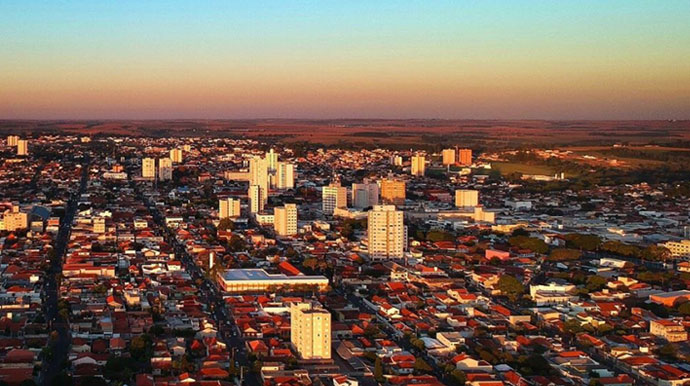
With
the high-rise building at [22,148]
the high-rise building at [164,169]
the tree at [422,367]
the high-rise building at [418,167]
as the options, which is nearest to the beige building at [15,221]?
the tree at [422,367]

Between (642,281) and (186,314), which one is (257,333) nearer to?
(186,314)

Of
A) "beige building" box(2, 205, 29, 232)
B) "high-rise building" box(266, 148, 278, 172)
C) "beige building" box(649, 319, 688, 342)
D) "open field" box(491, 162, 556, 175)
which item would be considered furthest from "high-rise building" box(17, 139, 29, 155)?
"beige building" box(649, 319, 688, 342)

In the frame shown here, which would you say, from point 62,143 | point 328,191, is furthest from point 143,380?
point 62,143

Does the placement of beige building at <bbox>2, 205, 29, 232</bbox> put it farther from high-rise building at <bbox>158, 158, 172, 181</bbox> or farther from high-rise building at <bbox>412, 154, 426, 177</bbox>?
high-rise building at <bbox>412, 154, 426, 177</bbox>

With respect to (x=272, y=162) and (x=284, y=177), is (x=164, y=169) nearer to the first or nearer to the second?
(x=272, y=162)

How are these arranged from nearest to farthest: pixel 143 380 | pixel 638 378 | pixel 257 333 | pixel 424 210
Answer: pixel 143 380, pixel 638 378, pixel 257 333, pixel 424 210

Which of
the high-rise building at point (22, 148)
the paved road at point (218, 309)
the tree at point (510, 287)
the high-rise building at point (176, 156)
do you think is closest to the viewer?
the paved road at point (218, 309)

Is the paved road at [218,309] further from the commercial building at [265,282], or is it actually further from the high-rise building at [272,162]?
the high-rise building at [272,162]
